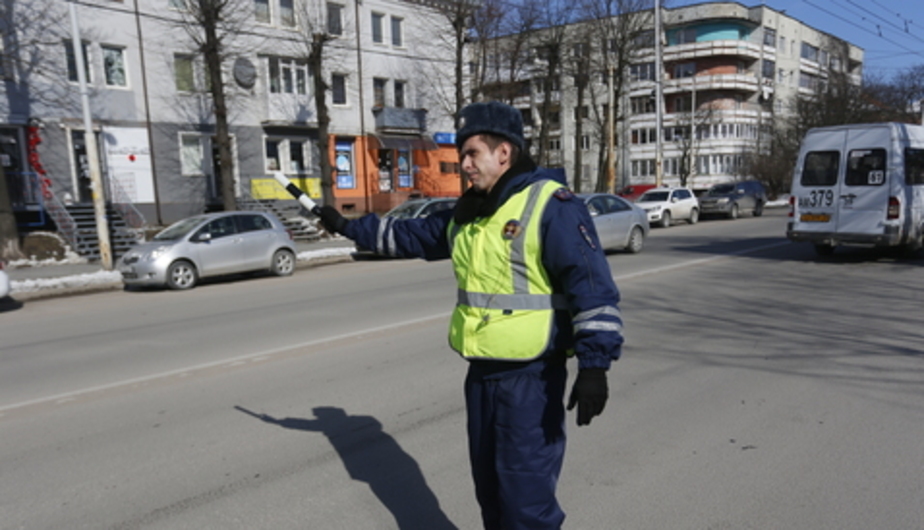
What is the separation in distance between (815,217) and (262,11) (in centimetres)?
2470

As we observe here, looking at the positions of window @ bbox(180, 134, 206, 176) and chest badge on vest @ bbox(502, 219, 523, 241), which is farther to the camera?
window @ bbox(180, 134, 206, 176)

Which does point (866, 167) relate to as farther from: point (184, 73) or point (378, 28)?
point (378, 28)

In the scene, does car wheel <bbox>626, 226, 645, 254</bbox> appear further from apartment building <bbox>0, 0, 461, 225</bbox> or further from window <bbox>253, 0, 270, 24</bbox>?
window <bbox>253, 0, 270, 24</bbox>

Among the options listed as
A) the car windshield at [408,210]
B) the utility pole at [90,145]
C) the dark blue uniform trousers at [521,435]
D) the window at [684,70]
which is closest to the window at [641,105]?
the window at [684,70]

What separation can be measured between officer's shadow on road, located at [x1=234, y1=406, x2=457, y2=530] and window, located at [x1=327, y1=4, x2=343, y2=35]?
28.6 meters

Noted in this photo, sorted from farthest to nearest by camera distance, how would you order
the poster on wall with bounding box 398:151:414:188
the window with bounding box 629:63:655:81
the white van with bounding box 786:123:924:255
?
the window with bounding box 629:63:655:81, the poster on wall with bounding box 398:151:414:188, the white van with bounding box 786:123:924:255

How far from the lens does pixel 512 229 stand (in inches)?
98.1

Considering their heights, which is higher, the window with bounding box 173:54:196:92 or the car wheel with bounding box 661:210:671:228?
the window with bounding box 173:54:196:92

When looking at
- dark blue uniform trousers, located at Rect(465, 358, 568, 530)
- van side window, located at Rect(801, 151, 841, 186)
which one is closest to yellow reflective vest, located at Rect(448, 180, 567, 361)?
dark blue uniform trousers, located at Rect(465, 358, 568, 530)

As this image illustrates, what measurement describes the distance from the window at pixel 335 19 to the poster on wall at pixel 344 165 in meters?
5.31

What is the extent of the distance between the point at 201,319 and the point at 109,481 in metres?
5.80

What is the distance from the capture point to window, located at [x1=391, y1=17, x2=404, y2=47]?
3412 cm

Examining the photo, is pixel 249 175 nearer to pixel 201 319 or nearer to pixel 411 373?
pixel 201 319

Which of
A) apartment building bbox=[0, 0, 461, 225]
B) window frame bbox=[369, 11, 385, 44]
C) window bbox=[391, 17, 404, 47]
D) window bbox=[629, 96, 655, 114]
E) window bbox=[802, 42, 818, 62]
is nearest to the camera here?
apartment building bbox=[0, 0, 461, 225]
